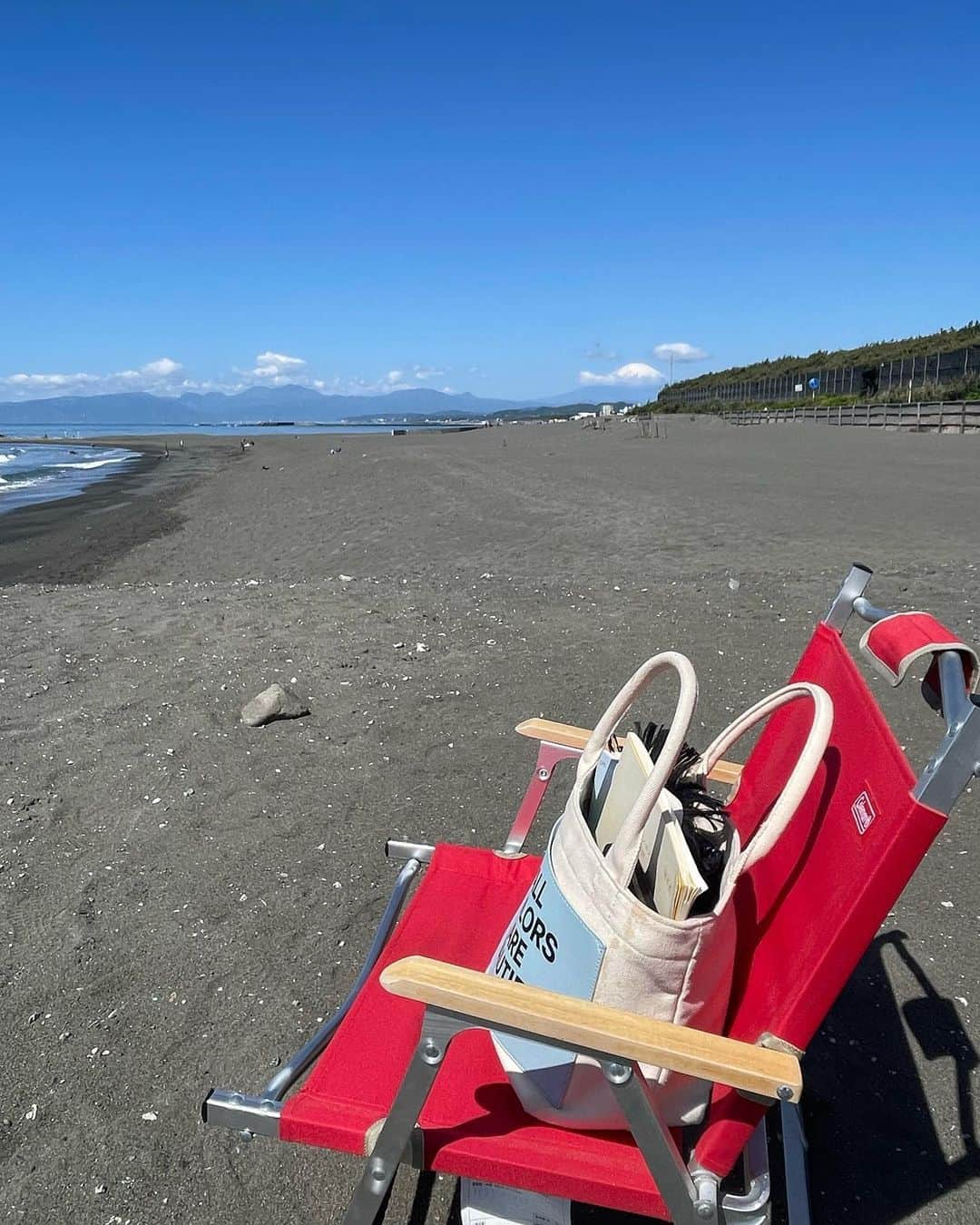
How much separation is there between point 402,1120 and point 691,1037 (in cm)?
57

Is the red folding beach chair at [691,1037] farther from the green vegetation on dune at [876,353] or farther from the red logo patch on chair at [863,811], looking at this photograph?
the green vegetation on dune at [876,353]

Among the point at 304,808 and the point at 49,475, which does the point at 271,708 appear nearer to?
the point at 304,808

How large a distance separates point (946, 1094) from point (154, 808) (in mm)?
3335

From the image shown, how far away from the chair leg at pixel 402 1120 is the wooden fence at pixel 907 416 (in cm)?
3095

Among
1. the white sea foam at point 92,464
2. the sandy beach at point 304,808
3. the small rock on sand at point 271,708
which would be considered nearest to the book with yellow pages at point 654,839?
the sandy beach at point 304,808

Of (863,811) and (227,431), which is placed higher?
(227,431)

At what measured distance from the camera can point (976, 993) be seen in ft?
9.89

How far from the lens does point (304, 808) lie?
4227mm

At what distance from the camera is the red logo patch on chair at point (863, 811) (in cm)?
169

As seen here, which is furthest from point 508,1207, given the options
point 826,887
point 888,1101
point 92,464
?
point 92,464

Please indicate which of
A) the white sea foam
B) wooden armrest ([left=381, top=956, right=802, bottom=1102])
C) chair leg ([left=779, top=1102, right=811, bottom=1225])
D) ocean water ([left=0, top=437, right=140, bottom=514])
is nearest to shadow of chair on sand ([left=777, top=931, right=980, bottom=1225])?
chair leg ([left=779, top=1102, right=811, bottom=1225])

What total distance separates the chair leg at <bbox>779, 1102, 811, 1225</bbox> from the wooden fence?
30.1 meters

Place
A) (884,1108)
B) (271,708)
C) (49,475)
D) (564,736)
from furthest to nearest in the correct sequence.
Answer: (49,475) → (271,708) → (564,736) → (884,1108)

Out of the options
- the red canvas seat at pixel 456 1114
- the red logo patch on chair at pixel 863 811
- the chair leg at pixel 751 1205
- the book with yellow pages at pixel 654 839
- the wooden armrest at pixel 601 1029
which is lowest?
the chair leg at pixel 751 1205
